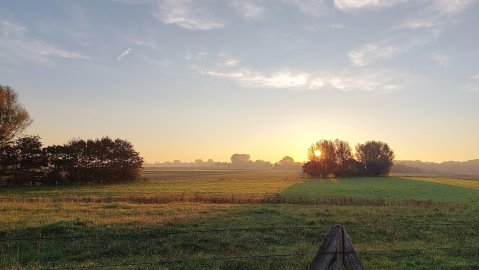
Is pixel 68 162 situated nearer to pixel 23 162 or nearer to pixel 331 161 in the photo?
pixel 23 162

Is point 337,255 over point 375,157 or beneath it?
beneath

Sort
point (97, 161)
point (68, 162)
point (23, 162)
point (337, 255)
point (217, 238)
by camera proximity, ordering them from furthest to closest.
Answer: point (97, 161) < point (68, 162) < point (23, 162) < point (217, 238) < point (337, 255)

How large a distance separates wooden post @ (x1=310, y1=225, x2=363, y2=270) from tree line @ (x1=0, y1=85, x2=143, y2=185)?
65539 millimetres

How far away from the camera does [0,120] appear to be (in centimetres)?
6412

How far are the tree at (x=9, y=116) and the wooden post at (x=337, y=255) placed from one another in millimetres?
68375

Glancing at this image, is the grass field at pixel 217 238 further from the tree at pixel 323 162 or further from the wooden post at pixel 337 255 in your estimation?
the tree at pixel 323 162

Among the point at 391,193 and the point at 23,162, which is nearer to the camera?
the point at 391,193

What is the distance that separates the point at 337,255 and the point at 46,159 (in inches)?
2708

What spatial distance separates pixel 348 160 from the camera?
4572 inches

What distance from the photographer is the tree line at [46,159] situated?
63.4 m

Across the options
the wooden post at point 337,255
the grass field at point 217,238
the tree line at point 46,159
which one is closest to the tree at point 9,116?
the tree line at point 46,159

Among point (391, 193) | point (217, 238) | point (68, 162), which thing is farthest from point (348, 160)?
point (217, 238)

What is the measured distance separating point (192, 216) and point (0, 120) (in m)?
53.5

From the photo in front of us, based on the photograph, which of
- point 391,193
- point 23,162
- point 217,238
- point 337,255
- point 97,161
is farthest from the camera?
point 97,161
